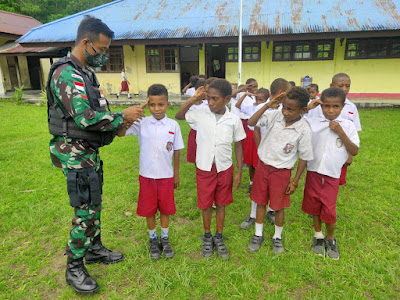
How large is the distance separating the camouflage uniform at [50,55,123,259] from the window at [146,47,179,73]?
10.8 metres

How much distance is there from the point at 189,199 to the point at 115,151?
2.87 meters

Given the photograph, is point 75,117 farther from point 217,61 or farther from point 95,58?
point 217,61

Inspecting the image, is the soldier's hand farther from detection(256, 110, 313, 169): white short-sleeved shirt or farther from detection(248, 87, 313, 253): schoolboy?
detection(256, 110, 313, 169): white short-sleeved shirt

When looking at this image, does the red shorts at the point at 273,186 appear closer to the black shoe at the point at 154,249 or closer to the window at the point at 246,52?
the black shoe at the point at 154,249

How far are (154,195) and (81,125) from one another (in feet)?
3.17

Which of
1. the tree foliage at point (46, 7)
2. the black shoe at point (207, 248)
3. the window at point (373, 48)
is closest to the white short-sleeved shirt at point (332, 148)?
the black shoe at point (207, 248)

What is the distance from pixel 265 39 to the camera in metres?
10.3

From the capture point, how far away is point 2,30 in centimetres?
1569

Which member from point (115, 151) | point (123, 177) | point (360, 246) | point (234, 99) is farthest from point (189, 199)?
point (115, 151)

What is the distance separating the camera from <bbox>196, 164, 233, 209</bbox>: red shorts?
8.57 ft

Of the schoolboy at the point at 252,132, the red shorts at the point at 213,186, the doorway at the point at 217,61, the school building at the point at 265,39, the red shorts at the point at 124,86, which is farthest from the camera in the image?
the doorway at the point at 217,61

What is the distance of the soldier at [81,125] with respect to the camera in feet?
6.40

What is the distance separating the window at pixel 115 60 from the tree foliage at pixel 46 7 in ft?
62.5

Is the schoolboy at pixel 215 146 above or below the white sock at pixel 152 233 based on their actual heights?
above
